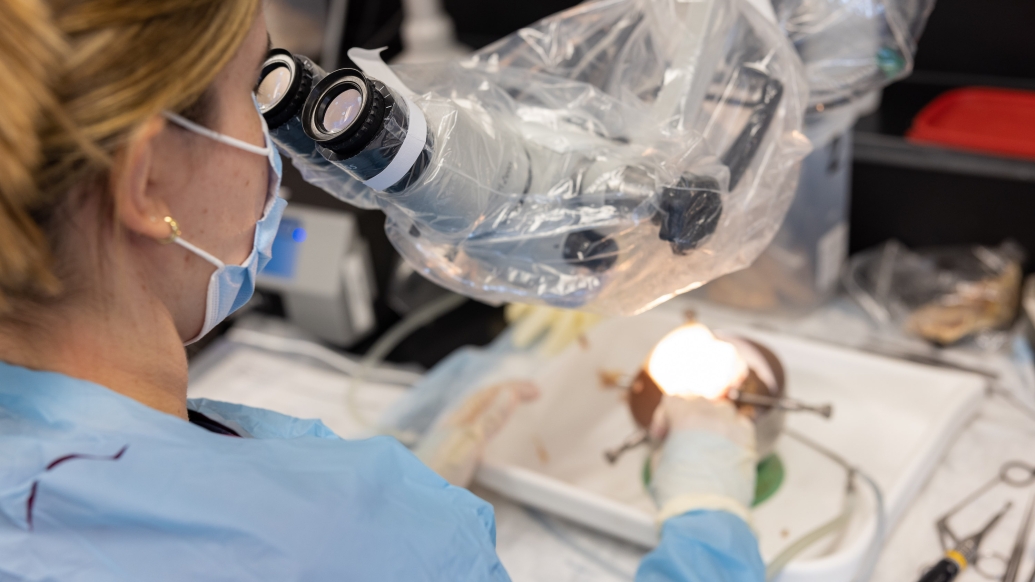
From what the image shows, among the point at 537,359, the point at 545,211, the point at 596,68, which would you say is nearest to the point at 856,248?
the point at 537,359

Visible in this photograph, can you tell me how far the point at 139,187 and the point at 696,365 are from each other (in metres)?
0.63

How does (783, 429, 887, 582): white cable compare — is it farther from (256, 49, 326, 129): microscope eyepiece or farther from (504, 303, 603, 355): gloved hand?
(256, 49, 326, 129): microscope eyepiece

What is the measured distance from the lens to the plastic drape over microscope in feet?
2.33

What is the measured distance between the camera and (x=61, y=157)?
1.50 ft

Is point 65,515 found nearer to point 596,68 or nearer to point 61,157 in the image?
point 61,157

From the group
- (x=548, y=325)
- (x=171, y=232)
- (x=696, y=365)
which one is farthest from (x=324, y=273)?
(x=171, y=232)

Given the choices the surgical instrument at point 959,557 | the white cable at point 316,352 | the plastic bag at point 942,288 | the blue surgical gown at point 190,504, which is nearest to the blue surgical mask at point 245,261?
the blue surgical gown at point 190,504

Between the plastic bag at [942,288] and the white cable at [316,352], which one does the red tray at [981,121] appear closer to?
the plastic bag at [942,288]

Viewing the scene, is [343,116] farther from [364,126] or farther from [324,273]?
[324,273]

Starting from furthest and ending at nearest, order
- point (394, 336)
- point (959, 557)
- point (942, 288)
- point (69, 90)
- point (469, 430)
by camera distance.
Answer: point (394, 336), point (942, 288), point (469, 430), point (959, 557), point (69, 90)

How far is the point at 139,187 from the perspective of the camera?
1.69 ft

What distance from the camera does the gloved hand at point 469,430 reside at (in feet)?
3.25

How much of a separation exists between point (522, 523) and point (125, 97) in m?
0.71

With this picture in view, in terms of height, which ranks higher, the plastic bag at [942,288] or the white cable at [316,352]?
the plastic bag at [942,288]
